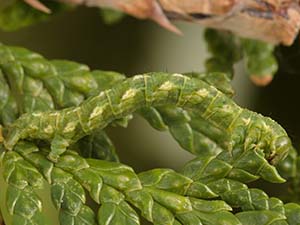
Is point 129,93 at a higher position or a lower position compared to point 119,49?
higher

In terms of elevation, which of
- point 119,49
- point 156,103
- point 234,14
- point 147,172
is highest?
point 234,14

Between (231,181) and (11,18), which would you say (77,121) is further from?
(11,18)

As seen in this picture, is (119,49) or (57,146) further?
(119,49)

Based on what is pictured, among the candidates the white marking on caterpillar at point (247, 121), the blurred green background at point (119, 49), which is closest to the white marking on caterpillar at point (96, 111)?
the white marking on caterpillar at point (247, 121)

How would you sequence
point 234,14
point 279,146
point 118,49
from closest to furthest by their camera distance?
point 279,146, point 234,14, point 118,49

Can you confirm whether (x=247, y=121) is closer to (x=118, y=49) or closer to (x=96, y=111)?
(x=96, y=111)

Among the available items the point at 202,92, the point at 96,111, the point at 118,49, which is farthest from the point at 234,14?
the point at 118,49

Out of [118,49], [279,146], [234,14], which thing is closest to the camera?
[279,146]

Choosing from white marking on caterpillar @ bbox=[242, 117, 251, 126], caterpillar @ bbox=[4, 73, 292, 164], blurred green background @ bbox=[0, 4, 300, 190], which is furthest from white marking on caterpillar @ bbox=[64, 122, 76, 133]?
blurred green background @ bbox=[0, 4, 300, 190]
